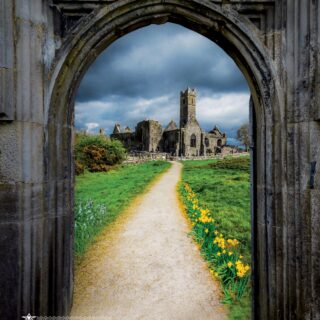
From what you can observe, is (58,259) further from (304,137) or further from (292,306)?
(304,137)

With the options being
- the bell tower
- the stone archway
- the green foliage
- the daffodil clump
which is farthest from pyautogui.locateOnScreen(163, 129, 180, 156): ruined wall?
the stone archway

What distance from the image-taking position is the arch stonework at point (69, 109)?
222 centimetres

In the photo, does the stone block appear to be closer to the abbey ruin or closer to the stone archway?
the stone archway

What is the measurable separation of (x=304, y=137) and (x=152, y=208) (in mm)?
6787

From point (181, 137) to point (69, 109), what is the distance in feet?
139

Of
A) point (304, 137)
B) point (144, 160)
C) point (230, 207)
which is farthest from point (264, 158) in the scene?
point (144, 160)

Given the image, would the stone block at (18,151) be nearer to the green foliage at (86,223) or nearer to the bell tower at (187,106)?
the green foliage at (86,223)

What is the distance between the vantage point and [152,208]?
337 inches

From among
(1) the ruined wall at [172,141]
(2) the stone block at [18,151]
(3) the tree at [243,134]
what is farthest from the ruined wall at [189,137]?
(2) the stone block at [18,151]

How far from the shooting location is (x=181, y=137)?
1757 inches

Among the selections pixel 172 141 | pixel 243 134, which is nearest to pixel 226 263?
pixel 172 141

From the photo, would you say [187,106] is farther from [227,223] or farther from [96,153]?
[227,223]

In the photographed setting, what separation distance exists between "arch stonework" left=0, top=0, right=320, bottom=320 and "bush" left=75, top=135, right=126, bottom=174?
17561 millimetres

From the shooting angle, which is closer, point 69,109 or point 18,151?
point 18,151
